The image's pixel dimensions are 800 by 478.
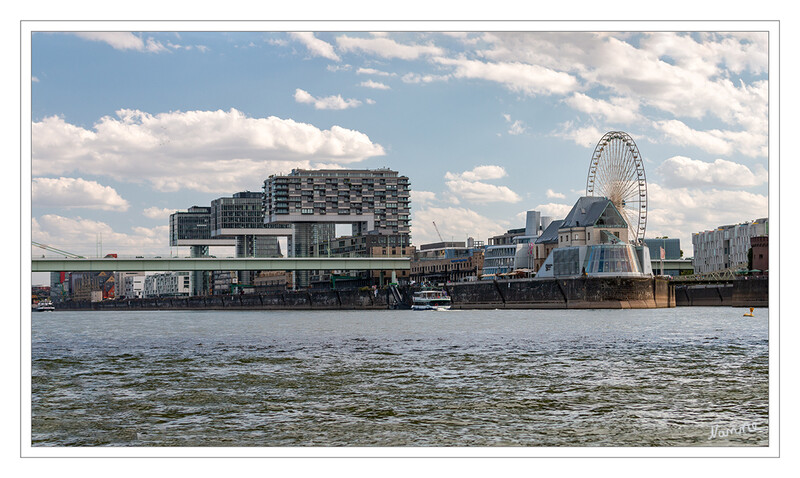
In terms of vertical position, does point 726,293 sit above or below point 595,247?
below

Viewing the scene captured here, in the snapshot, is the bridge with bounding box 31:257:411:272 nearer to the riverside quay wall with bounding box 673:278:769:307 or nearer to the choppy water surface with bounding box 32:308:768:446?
the riverside quay wall with bounding box 673:278:769:307

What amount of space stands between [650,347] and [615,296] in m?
87.4

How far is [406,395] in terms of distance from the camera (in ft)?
94.7

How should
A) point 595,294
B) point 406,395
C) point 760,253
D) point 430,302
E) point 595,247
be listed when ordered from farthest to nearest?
1. point 760,253
2. point 430,302
3. point 595,247
4. point 595,294
5. point 406,395

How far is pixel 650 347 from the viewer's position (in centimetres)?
5022

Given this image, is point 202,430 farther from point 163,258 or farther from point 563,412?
point 163,258

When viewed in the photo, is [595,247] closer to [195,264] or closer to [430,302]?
[430,302]

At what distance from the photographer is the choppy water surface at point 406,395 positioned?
71.5ft

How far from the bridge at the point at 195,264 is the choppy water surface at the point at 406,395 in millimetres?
81563

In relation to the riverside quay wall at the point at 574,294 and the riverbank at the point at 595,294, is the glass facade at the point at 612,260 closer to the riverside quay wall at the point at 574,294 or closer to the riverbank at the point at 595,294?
the riverside quay wall at the point at 574,294

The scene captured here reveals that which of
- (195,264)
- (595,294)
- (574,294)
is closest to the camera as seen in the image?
(595,294)

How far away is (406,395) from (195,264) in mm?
118971

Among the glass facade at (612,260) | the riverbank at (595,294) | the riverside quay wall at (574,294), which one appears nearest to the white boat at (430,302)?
the riverbank at (595,294)

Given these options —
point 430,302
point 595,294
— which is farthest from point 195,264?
point 595,294
